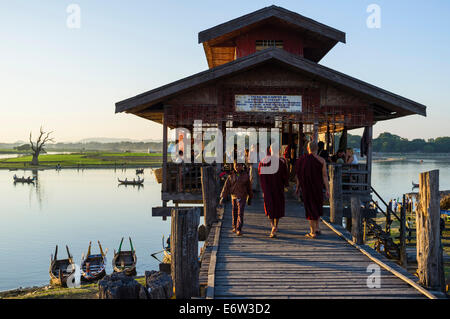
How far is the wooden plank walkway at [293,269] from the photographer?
5.51 meters

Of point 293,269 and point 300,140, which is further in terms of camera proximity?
point 300,140

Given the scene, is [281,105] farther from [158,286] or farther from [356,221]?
[158,286]

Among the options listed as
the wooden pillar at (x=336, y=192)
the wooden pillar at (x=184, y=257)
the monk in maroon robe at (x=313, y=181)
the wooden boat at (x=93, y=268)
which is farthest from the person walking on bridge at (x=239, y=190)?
the wooden boat at (x=93, y=268)

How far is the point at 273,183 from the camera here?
8.60 metres

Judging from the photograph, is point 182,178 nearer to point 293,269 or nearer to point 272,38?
point 272,38

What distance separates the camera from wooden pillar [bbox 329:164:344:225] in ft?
32.3

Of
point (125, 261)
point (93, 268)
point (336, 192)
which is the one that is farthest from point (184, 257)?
point (93, 268)

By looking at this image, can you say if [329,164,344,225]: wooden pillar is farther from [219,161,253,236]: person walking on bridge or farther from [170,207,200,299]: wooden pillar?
[170,207,200,299]: wooden pillar

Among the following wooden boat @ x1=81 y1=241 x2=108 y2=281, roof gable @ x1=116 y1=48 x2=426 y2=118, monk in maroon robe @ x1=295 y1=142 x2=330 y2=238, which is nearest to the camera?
monk in maroon robe @ x1=295 y1=142 x2=330 y2=238

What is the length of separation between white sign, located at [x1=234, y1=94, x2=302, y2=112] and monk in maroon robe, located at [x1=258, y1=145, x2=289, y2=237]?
5322 millimetres

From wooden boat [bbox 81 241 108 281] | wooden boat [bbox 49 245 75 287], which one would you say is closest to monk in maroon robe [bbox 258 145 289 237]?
wooden boat [bbox 81 241 108 281]

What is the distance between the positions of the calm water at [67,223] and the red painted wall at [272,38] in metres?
17.9

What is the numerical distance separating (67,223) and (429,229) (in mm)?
43069
